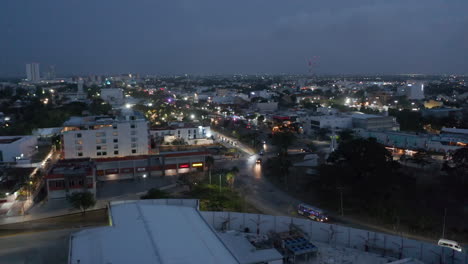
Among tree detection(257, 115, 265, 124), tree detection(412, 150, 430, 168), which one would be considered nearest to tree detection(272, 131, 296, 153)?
tree detection(412, 150, 430, 168)

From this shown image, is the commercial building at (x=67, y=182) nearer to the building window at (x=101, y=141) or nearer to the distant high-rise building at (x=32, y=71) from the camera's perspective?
the building window at (x=101, y=141)

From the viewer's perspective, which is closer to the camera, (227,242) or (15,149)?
(227,242)

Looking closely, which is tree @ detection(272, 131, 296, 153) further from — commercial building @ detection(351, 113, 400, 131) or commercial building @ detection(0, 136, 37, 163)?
commercial building @ detection(0, 136, 37, 163)

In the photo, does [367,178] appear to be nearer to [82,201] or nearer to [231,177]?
[231,177]

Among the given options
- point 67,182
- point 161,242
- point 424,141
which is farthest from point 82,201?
point 424,141

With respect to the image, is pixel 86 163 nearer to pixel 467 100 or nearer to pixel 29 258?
pixel 29 258

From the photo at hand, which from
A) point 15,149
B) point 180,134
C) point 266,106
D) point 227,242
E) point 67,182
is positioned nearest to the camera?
point 227,242

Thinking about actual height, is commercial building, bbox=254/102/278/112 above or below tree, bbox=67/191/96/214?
above
